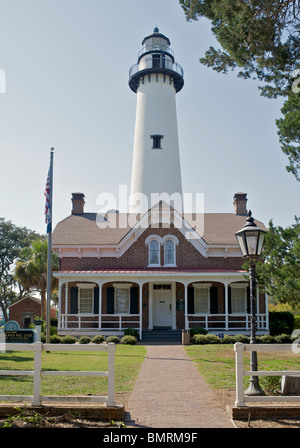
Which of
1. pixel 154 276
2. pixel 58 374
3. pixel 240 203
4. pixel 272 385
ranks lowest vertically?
pixel 272 385

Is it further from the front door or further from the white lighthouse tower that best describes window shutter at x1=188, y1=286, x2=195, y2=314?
the white lighthouse tower

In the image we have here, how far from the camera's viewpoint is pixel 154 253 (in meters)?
25.3

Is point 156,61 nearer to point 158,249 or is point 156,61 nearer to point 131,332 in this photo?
point 158,249

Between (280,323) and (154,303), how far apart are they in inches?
281

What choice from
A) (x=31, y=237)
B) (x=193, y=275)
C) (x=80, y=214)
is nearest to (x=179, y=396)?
(x=193, y=275)

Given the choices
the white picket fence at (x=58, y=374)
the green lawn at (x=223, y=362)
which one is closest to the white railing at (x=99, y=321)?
the green lawn at (x=223, y=362)

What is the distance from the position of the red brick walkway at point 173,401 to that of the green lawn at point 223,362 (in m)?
0.36

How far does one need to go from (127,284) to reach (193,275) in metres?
3.76

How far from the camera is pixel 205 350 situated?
17406 mm

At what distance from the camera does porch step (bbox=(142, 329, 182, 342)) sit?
22.1 meters

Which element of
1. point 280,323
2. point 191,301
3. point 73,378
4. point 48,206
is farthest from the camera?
point 280,323

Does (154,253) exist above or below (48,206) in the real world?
below

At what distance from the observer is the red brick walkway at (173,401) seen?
6.72m

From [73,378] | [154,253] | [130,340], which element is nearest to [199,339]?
[130,340]
